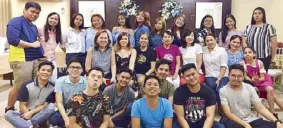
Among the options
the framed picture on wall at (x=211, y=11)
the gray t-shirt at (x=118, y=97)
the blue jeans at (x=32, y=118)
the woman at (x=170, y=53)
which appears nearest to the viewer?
the blue jeans at (x=32, y=118)

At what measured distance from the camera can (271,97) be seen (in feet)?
14.0

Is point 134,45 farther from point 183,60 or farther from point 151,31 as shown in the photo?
point 183,60

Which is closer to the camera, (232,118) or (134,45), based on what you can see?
(232,118)

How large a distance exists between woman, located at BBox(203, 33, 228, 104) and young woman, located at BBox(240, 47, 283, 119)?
0.84 feet

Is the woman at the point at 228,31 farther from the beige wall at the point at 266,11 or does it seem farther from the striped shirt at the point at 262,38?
the beige wall at the point at 266,11

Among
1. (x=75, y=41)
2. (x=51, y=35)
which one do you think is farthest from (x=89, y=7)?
(x=51, y=35)

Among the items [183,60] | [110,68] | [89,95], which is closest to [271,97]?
[183,60]

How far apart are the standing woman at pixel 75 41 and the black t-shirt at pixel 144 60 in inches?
28.7

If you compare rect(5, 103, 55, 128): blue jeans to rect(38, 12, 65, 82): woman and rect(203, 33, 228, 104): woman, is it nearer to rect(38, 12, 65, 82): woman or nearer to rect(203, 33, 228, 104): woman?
rect(38, 12, 65, 82): woman

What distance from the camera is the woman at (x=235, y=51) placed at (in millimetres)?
4410

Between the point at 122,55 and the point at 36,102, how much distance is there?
4.08 feet

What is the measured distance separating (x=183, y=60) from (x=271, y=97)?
3.93 feet

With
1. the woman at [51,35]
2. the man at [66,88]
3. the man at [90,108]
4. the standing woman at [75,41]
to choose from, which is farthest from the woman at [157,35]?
the man at [90,108]

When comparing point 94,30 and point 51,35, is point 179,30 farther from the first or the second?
point 51,35
